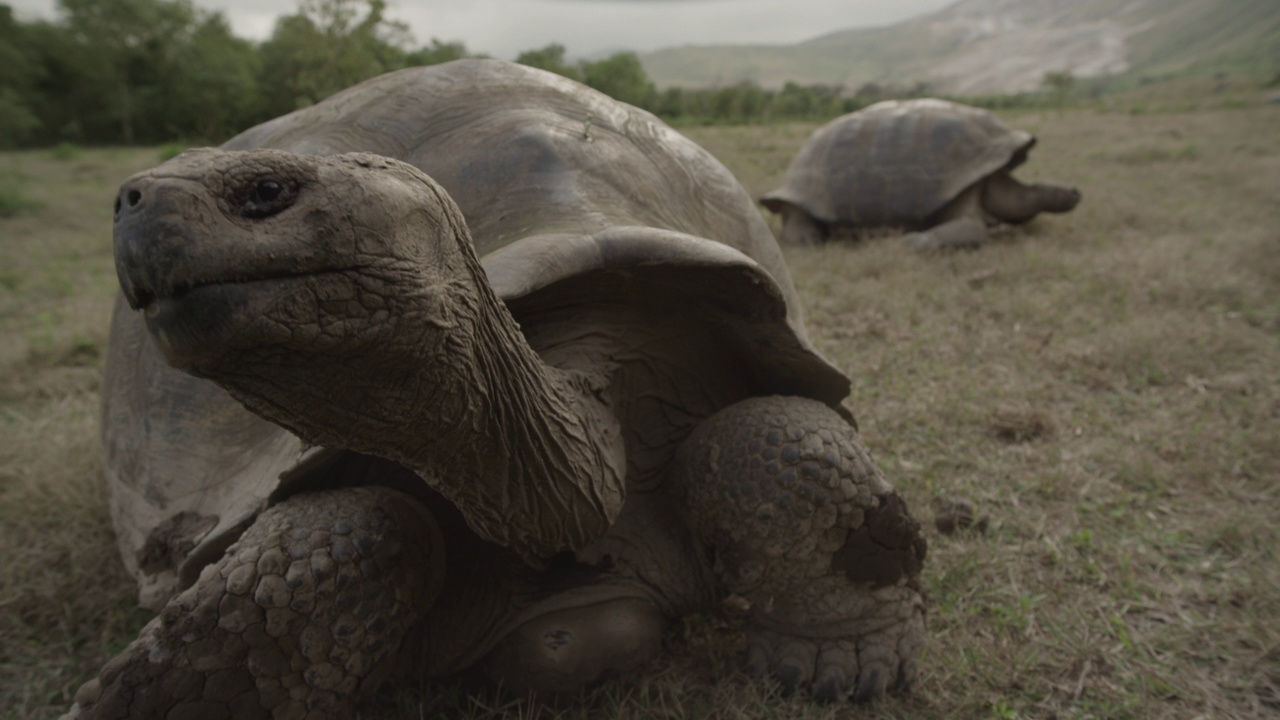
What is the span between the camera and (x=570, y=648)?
4.97ft

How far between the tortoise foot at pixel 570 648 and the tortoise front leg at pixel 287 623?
24cm

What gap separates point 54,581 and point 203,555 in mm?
901

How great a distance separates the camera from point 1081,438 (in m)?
2.72

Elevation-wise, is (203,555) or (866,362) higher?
(203,555)

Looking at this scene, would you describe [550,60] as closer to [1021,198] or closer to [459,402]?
[459,402]

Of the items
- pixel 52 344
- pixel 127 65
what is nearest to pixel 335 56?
pixel 52 344

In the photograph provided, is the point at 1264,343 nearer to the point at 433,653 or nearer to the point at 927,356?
the point at 927,356

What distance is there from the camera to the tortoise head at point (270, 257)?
0.74 metres

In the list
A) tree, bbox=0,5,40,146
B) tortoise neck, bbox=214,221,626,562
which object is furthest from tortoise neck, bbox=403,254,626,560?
tree, bbox=0,5,40,146

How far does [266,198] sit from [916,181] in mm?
6101

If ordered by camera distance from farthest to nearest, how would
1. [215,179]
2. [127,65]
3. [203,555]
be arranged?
[127,65] < [203,555] < [215,179]

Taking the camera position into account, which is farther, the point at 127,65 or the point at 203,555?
the point at 127,65

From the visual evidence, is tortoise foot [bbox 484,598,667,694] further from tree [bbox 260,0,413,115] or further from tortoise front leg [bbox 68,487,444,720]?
tree [bbox 260,0,413,115]

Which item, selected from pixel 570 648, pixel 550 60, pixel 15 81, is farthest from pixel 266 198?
pixel 15 81
